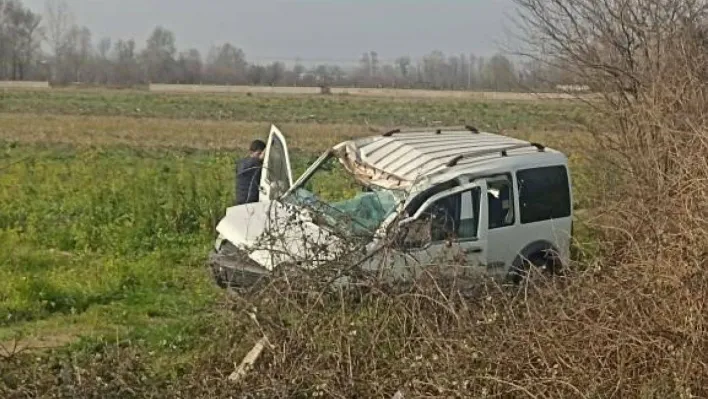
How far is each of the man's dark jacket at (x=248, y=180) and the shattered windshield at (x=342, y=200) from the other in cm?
116

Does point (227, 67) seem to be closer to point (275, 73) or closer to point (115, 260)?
point (275, 73)

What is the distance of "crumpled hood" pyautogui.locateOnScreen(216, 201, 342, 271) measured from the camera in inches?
239

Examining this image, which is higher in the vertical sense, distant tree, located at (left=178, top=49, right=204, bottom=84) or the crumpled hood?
distant tree, located at (left=178, top=49, right=204, bottom=84)

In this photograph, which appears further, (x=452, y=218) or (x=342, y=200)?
(x=342, y=200)

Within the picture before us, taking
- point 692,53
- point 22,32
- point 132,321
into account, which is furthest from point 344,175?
point 22,32

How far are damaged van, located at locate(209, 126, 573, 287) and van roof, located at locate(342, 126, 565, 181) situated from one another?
14mm

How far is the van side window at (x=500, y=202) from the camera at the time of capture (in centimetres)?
777

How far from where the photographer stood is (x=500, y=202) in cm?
788

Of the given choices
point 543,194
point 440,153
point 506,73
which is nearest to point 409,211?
point 440,153

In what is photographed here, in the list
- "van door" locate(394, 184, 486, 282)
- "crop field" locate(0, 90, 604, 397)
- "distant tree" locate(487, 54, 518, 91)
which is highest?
"distant tree" locate(487, 54, 518, 91)

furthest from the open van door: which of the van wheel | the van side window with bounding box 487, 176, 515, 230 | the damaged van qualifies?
the van wheel

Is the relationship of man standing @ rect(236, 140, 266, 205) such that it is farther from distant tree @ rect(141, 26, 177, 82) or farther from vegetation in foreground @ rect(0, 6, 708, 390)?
distant tree @ rect(141, 26, 177, 82)

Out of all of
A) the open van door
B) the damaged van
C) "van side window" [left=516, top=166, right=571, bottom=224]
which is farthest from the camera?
the open van door

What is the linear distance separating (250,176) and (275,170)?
4.33 feet
